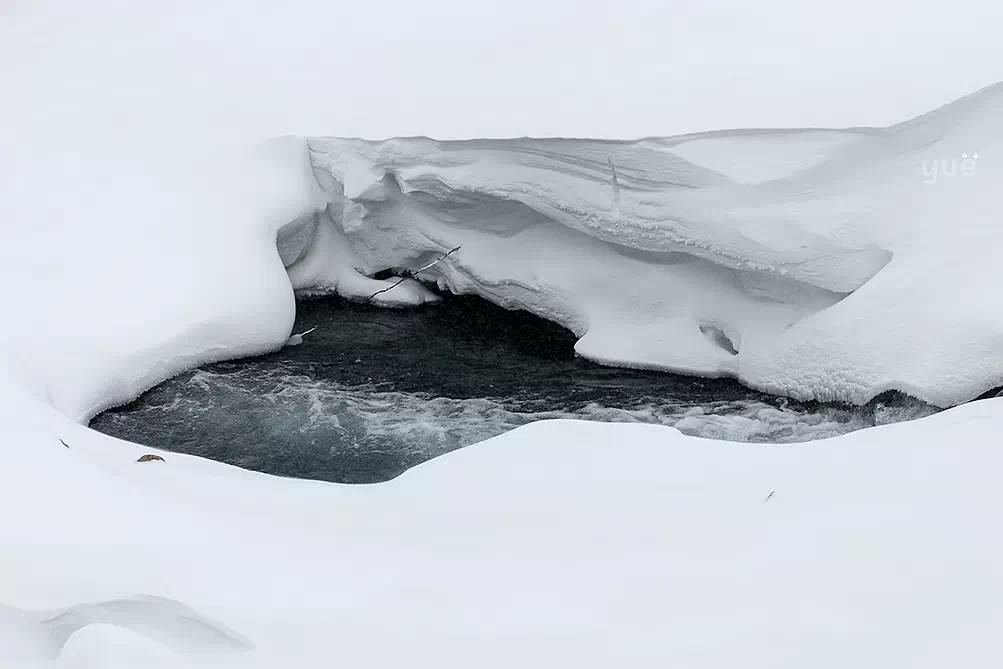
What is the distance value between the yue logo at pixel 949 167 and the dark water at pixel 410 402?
4.91ft

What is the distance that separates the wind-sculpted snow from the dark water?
8.7 inches

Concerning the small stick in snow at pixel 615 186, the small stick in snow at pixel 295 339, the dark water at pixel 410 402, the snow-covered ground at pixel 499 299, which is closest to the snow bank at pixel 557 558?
the snow-covered ground at pixel 499 299

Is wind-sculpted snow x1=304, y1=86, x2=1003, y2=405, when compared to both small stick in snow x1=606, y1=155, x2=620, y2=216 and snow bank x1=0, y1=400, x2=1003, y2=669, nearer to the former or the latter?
small stick in snow x1=606, y1=155, x2=620, y2=216

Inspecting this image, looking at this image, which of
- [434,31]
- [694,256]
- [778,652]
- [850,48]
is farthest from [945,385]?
[434,31]

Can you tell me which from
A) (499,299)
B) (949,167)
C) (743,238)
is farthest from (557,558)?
(499,299)

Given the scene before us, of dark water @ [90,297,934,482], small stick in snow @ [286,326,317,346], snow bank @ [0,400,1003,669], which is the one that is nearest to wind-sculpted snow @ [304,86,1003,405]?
dark water @ [90,297,934,482]

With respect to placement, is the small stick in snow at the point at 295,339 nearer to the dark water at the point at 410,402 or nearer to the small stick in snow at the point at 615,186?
the dark water at the point at 410,402

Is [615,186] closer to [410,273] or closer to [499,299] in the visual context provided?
[499,299]

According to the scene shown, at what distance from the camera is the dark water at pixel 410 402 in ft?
23.0

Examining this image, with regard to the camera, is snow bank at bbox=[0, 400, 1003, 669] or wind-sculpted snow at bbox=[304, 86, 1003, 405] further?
wind-sculpted snow at bbox=[304, 86, 1003, 405]

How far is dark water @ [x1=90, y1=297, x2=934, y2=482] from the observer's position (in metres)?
7.00

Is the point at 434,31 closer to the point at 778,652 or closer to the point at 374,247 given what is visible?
the point at 374,247

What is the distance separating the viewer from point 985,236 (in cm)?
679

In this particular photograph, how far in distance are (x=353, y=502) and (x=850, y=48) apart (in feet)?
17.0
